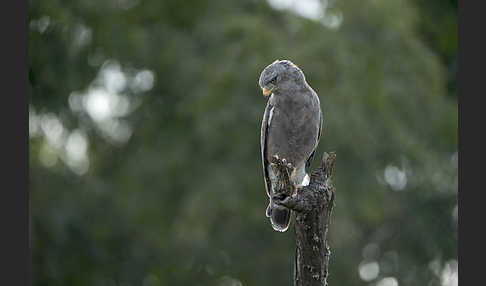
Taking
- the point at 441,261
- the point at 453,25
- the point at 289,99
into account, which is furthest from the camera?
the point at 453,25

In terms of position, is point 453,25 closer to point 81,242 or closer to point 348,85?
point 348,85

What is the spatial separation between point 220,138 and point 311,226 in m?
6.89

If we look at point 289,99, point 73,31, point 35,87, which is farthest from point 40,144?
point 289,99

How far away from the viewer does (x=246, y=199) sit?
12.0m

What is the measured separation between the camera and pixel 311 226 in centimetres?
554

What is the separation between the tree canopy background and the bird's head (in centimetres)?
468

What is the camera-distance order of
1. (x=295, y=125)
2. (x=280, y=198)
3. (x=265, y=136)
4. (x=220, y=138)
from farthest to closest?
(x=220, y=138) < (x=265, y=136) < (x=295, y=125) < (x=280, y=198)

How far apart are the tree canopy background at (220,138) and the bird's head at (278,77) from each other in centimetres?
468

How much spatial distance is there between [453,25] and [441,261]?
14.6 ft

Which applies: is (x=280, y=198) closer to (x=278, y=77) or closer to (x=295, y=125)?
(x=295, y=125)

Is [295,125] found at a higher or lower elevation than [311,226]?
higher

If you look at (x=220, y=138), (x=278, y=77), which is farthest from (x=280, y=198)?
(x=220, y=138)

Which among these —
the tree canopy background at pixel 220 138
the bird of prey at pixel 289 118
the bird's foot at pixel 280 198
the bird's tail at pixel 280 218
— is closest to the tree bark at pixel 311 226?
the bird's foot at pixel 280 198

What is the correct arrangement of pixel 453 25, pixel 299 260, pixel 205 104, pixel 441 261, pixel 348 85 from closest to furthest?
pixel 299 260
pixel 348 85
pixel 205 104
pixel 441 261
pixel 453 25
